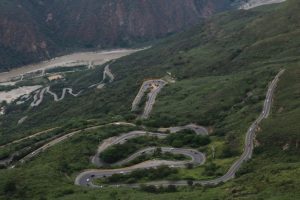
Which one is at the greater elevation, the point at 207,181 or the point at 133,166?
the point at 133,166

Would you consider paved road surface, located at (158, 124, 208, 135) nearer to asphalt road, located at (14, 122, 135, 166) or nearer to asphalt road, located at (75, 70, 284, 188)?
asphalt road, located at (14, 122, 135, 166)

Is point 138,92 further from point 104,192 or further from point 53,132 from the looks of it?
point 104,192

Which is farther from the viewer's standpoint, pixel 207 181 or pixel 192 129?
pixel 192 129

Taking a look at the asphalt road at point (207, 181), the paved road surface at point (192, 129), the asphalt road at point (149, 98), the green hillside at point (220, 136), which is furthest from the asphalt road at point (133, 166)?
the asphalt road at point (149, 98)

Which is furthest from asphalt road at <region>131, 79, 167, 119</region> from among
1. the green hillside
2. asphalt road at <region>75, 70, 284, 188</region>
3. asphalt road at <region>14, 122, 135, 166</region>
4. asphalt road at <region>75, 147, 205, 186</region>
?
asphalt road at <region>75, 70, 284, 188</region>

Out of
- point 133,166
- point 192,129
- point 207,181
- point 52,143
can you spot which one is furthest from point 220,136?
point 52,143

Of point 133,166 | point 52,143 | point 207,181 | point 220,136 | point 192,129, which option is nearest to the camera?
point 207,181

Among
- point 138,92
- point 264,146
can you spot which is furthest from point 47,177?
point 138,92

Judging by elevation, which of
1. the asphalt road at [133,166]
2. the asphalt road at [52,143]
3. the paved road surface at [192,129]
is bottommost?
the paved road surface at [192,129]

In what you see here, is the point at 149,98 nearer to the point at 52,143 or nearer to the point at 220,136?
the point at 52,143

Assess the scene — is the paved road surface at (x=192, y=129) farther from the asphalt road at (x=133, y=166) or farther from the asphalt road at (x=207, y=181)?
the asphalt road at (x=133, y=166)

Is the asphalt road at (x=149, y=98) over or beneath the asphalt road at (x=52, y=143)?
beneath

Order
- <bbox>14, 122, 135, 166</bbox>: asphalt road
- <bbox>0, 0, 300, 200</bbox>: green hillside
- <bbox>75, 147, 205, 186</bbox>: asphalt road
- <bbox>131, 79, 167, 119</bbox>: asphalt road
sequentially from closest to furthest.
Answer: <bbox>0, 0, 300, 200</bbox>: green hillside
<bbox>75, 147, 205, 186</bbox>: asphalt road
<bbox>14, 122, 135, 166</bbox>: asphalt road
<bbox>131, 79, 167, 119</bbox>: asphalt road
